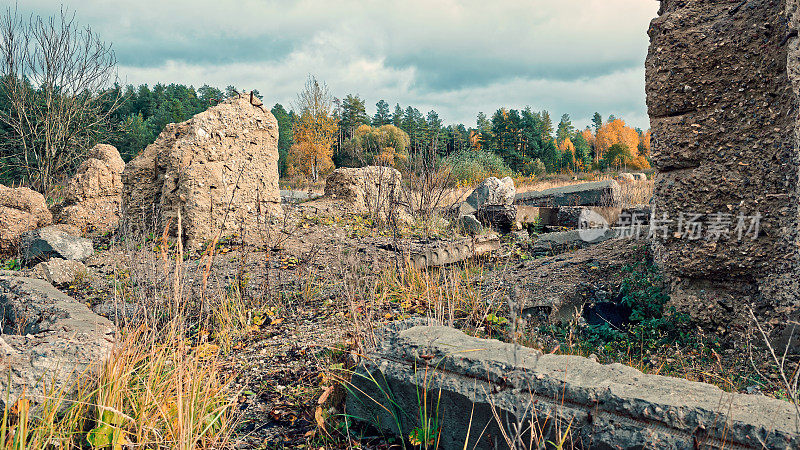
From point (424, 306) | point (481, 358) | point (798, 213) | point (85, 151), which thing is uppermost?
point (85, 151)

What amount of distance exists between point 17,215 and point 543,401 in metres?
8.98

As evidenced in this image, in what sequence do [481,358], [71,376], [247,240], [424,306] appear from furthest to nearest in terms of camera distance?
[247,240], [424,306], [71,376], [481,358]

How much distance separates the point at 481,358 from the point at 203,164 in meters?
6.01

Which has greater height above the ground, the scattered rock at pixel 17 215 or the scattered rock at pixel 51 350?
the scattered rock at pixel 17 215

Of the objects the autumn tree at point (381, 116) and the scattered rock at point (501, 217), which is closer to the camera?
the scattered rock at point (501, 217)

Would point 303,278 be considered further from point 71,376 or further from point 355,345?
point 71,376

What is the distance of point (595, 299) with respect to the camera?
4629 millimetres

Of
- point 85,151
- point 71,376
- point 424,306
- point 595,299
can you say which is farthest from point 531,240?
point 85,151

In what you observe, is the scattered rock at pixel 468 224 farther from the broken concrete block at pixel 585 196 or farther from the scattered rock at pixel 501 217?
the broken concrete block at pixel 585 196

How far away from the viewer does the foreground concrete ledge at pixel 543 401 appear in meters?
1.84

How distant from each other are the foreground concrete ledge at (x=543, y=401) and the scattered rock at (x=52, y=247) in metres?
5.89
